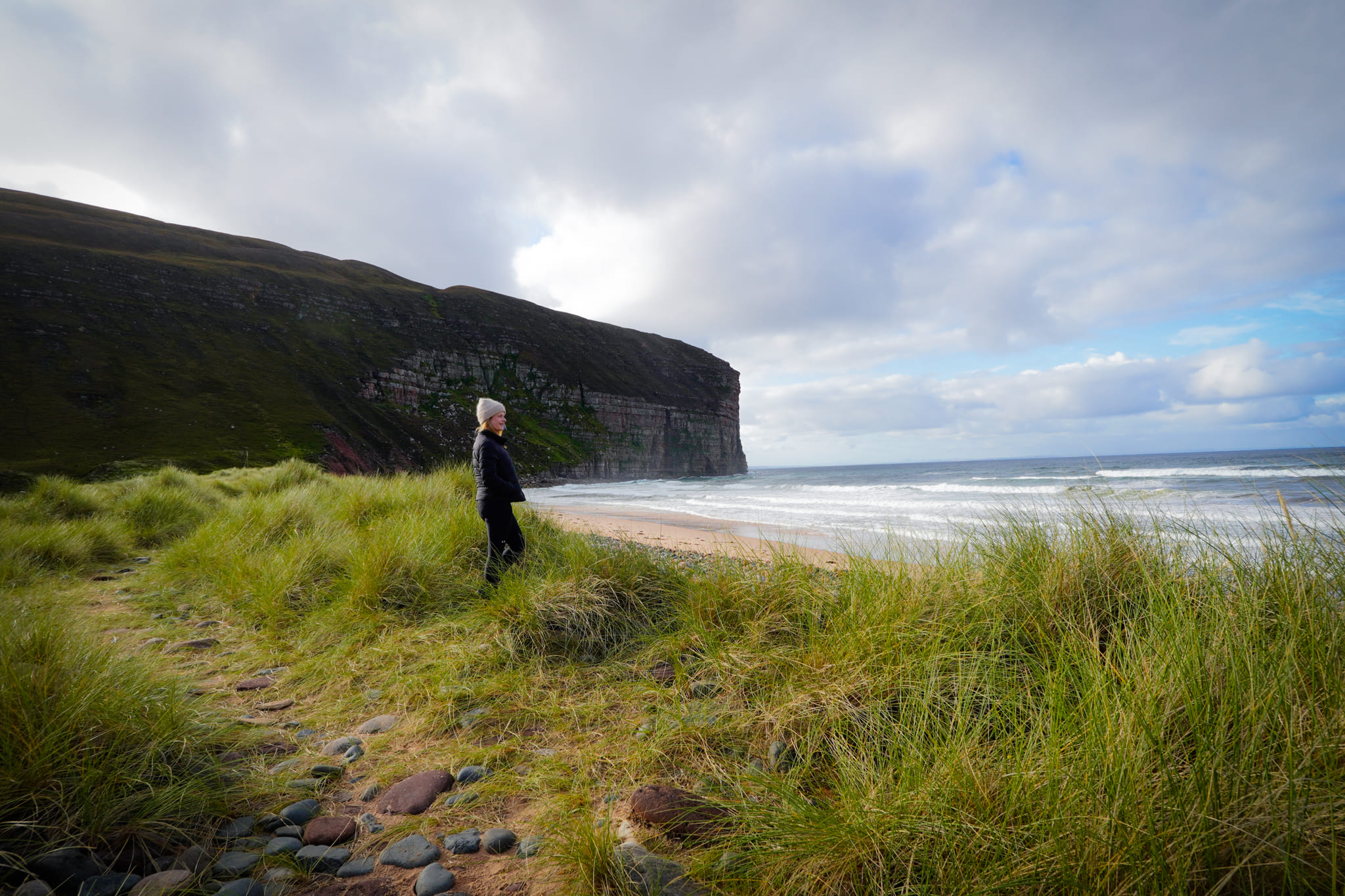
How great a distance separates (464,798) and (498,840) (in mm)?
448

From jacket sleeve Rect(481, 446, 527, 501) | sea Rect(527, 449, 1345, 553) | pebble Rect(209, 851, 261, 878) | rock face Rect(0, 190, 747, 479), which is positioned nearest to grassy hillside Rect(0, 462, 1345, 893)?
pebble Rect(209, 851, 261, 878)

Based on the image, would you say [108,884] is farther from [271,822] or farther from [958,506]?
[958,506]

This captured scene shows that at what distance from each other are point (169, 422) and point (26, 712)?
49.1 m

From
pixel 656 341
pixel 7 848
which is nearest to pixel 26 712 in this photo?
pixel 7 848

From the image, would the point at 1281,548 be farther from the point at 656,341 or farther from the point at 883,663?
the point at 656,341

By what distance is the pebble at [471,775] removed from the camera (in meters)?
2.92

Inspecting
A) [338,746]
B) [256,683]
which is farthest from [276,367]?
[338,746]

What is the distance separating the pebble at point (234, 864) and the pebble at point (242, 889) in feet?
0.20

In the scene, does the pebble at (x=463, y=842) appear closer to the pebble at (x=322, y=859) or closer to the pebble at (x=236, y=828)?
the pebble at (x=322, y=859)

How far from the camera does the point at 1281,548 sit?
291 cm

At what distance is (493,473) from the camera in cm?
577

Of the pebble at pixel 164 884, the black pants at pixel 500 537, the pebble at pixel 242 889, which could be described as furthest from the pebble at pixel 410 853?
the black pants at pixel 500 537

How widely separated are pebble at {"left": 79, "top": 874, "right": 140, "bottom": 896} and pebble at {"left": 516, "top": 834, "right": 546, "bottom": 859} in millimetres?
1366

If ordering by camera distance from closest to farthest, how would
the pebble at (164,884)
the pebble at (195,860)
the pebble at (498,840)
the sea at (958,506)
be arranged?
the pebble at (164,884)
the pebble at (195,860)
the pebble at (498,840)
the sea at (958,506)
